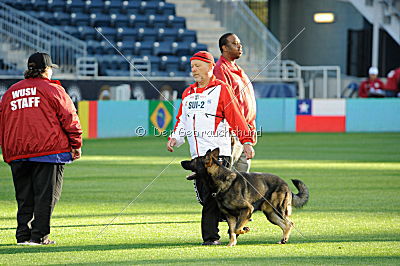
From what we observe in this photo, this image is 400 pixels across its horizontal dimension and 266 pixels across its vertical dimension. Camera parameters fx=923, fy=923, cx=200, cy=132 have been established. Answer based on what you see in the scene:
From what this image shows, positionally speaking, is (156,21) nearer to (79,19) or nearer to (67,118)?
(79,19)

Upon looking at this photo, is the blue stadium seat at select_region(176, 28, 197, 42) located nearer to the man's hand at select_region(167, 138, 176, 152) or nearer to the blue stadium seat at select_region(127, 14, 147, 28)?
the blue stadium seat at select_region(127, 14, 147, 28)

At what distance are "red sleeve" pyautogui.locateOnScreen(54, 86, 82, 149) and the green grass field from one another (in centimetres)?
99

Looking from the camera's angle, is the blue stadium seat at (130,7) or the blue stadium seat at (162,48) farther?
the blue stadium seat at (130,7)

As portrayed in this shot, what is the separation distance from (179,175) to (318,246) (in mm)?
7735

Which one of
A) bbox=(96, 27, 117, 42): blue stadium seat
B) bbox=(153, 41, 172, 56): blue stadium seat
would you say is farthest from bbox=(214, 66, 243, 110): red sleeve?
bbox=(153, 41, 172, 56): blue stadium seat

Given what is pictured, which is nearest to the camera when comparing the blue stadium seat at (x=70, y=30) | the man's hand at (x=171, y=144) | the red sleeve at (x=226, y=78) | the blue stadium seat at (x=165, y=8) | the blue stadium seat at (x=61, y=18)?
the man's hand at (x=171, y=144)

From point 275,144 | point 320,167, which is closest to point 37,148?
point 320,167

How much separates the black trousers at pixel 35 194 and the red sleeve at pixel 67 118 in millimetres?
307

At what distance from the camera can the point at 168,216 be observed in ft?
35.3

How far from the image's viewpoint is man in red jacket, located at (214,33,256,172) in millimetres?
9625

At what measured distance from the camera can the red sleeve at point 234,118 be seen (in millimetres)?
8500

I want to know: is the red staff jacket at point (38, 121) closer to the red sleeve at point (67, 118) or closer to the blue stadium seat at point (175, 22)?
the red sleeve at point (67, 118)

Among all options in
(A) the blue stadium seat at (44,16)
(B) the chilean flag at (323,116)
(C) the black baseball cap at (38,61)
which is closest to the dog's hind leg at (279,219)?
(C) the black baseball cap at (38,61)

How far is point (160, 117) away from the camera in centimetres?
2534
